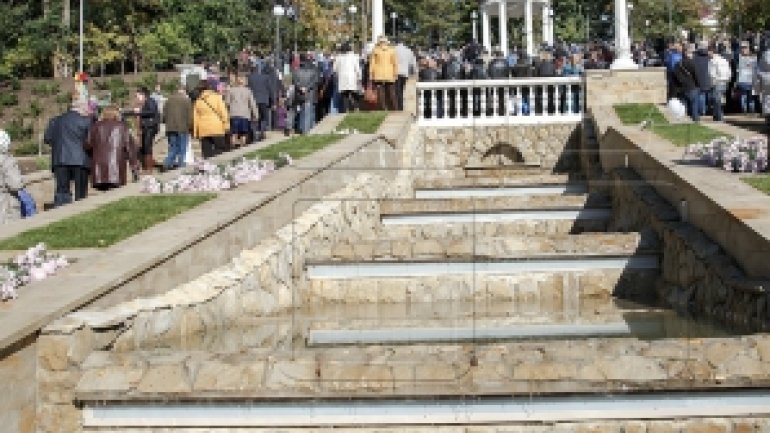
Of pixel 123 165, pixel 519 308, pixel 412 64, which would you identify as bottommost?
pixel 519 308

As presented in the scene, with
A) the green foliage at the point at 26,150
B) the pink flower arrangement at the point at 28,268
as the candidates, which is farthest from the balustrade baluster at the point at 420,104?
the pink flower arrangement at the point at 28,268

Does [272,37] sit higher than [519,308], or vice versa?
[272,37]

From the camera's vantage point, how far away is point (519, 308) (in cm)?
1305

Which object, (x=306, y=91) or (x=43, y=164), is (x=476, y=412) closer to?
(x=43, y=164)

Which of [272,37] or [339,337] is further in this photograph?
[272,37]

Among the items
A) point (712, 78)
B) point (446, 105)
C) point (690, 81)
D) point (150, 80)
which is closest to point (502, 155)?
point (446, 105)

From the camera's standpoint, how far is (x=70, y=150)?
16641 millimetres

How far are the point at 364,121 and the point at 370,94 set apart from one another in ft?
10.0

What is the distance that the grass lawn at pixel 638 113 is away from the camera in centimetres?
2114

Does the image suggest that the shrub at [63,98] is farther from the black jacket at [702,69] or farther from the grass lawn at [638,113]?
the black jacket at [702,69]

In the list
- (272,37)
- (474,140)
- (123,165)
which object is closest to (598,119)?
(474,140)

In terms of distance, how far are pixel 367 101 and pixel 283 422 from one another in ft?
62.7

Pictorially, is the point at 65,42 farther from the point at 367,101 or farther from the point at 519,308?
the point at 519,308

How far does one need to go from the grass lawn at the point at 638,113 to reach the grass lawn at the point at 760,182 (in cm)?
797
